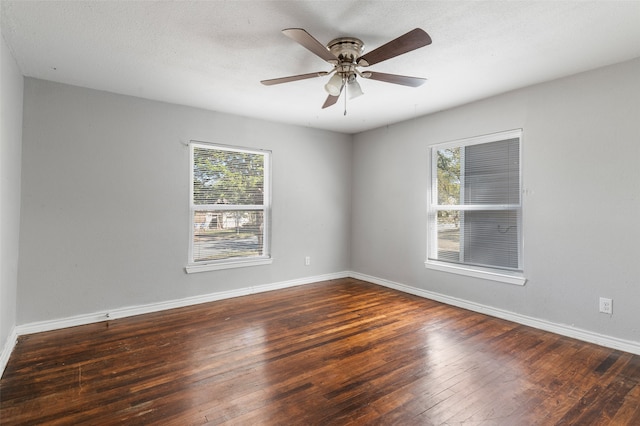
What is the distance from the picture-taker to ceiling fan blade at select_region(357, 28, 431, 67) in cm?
184

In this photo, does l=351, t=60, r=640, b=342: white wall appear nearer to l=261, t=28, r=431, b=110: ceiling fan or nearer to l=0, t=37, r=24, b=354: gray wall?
l=261, t=28, r=431, b=110: ceiling fan

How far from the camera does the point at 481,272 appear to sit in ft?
12.1

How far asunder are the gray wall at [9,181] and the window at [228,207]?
155cm

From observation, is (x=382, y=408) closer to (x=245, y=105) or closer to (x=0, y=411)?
(x=0, y=411)

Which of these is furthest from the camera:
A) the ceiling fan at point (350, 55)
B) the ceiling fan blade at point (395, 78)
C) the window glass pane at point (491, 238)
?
the window glass pane at point (491, 238)

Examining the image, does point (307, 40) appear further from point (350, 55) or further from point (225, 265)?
point (225, 265)

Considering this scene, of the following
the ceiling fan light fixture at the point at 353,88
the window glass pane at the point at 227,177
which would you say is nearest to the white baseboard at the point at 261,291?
the window glass pane at the point at 227,177

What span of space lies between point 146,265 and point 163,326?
798mm

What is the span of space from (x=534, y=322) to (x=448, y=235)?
4.31 feet

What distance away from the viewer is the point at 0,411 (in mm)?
1840

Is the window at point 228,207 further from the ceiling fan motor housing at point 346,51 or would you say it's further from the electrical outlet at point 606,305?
the electrical outlet at point 606,305

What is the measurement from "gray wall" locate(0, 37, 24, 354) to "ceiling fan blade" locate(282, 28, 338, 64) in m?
2.08

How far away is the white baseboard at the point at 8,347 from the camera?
7.64ft

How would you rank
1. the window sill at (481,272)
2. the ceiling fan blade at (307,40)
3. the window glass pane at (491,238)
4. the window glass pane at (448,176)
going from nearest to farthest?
the ceiling fan blade at (307,40), the window sill at (481,272), the window glass pane at (491,238), the window glass pane at (448,176)
